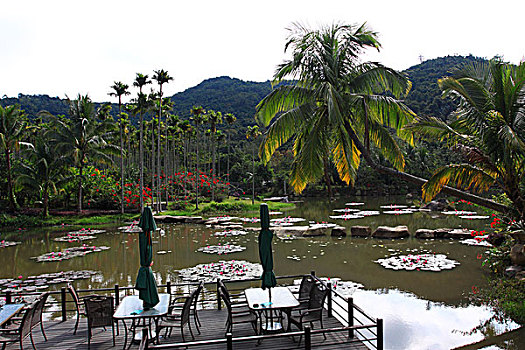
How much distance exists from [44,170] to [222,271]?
21.1 meters

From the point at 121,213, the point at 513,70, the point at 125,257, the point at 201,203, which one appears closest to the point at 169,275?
the point at 125,257

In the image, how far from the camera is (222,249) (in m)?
17.2

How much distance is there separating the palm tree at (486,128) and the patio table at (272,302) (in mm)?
3535

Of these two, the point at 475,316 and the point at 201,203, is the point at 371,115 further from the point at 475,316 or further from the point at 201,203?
the point at 201,203

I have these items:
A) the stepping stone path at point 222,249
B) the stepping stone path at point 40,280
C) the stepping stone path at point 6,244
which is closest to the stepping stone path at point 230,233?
the stepping stone path at point 222,249

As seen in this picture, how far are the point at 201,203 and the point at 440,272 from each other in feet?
93.9

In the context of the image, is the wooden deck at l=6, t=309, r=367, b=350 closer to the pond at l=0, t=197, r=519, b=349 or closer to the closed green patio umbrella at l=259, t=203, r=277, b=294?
the closed green patio umbrella at l=259, t=203, r=277, b=294

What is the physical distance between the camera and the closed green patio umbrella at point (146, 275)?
597cm

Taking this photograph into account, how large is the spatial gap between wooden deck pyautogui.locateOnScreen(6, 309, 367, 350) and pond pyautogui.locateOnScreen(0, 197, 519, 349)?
6.73 ft

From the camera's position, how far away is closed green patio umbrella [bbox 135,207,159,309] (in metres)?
5.97

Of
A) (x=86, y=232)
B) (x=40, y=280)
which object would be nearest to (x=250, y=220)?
(x=86, y=232)

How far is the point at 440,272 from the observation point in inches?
494

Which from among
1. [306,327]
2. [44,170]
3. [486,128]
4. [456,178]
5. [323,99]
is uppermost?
[323,99]

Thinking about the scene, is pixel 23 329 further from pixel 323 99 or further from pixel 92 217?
pixel 92 217
